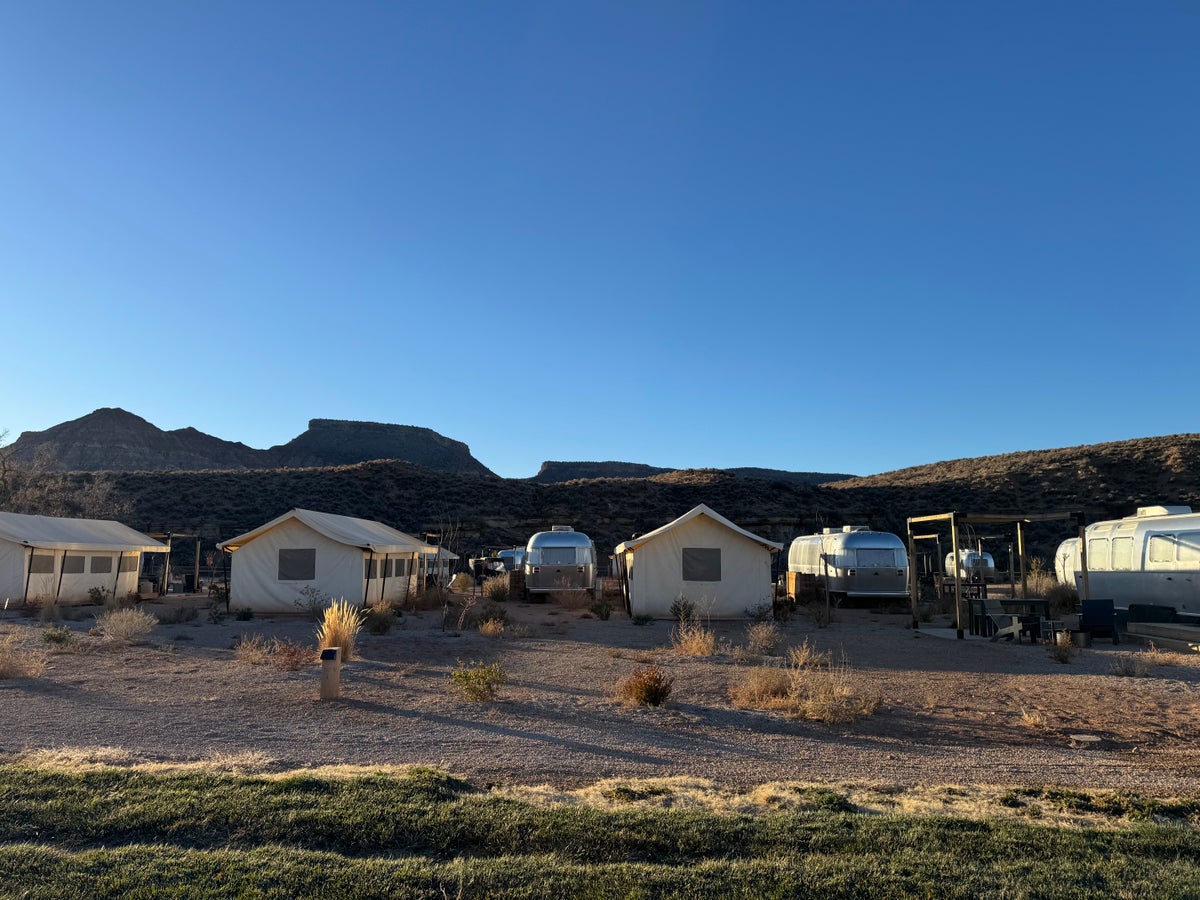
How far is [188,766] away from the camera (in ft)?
21.4

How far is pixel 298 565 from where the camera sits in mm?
22141

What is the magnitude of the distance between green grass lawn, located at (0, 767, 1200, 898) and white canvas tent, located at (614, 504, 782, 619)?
15.2 meters

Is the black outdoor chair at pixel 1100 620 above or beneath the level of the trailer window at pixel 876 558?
beneath

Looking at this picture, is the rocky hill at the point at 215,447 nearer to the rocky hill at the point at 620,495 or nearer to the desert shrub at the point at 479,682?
the rocky hill at the point at 620,495

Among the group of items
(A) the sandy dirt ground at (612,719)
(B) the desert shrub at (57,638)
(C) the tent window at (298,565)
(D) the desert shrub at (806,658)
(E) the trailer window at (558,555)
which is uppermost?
(E) the trailer window at (558,555)

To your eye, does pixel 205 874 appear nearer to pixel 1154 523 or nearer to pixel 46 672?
pixel 46 672

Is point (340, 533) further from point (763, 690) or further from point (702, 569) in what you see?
point (763, 690)

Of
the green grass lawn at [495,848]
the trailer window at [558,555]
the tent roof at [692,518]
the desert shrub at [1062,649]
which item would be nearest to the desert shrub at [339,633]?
the green grass lawn at [495,848]

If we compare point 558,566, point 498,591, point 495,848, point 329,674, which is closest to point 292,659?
point 329,674

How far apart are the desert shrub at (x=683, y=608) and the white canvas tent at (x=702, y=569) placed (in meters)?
0.12

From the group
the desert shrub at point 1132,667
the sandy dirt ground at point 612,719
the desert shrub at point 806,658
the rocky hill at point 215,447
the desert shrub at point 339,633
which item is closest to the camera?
the sandy dirt ground at point 612,719

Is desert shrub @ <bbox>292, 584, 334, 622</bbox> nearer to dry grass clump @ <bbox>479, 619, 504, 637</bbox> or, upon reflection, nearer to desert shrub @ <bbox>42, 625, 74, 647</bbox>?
dry grass clump @ <bbox>479, 619, 504, 637</bbox>

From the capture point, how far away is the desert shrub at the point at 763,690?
389 inches

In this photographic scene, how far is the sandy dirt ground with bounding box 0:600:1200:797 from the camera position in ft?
23.4
